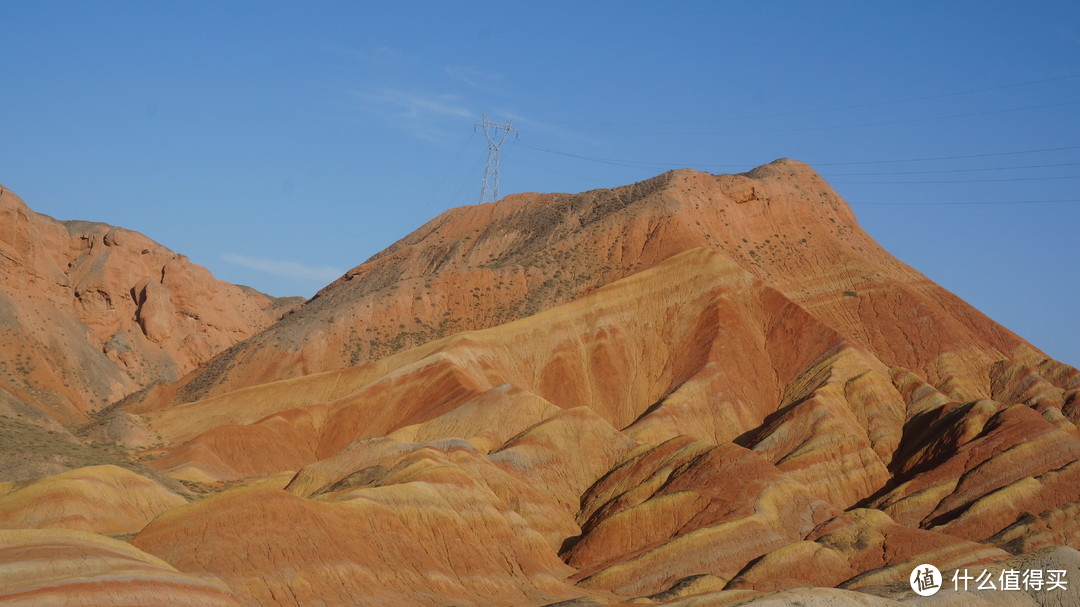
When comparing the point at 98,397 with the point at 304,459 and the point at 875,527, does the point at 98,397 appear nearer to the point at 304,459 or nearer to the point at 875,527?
the point at 304,459

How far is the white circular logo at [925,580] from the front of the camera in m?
57.2

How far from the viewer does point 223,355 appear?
13538 cm

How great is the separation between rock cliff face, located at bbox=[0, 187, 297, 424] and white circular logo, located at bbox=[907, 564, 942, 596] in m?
82.6

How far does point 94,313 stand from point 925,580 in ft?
358

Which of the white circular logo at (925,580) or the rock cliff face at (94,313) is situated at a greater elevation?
the rock cliff face at (94,313)

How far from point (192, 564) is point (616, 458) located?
140 ft

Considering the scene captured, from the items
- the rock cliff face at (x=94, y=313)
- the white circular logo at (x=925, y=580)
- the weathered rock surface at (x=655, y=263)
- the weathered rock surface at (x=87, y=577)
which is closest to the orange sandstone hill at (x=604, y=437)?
the weathered rock surface at (x=87, y=577)

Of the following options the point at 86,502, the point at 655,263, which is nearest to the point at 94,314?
the point at 655,263

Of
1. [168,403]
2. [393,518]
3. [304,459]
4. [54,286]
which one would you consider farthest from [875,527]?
[54,286]

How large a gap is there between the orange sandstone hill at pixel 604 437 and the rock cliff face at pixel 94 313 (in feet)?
23.2

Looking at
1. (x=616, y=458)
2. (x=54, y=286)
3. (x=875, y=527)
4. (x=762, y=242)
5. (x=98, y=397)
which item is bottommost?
(x=875, y=527)
